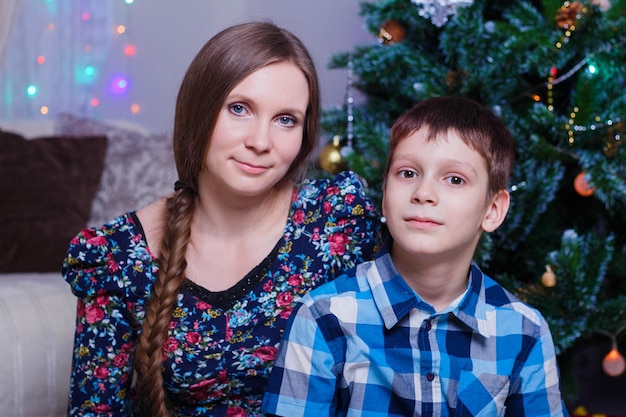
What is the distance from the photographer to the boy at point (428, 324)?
1169 millimetres

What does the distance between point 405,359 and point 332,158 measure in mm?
998

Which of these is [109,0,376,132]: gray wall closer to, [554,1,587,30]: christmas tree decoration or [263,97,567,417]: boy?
[554,1,587,30]: christmas tree decoration

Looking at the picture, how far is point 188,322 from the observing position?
135 centimetres

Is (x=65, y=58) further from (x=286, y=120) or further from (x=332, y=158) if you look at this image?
(x=286, y=120)

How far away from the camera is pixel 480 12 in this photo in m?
1.88

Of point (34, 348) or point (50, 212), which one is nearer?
point (34, 348)

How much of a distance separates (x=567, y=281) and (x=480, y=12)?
69cm

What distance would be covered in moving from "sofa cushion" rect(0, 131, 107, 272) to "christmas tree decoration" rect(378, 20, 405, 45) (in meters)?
1.00

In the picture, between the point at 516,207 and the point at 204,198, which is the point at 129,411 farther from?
the point at 516,207

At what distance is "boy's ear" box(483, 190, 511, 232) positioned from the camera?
48.8 inches

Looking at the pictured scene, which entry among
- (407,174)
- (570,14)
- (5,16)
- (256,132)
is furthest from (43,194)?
(570,14)

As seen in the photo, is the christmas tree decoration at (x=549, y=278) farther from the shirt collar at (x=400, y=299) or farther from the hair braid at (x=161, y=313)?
the hair braid at (x=161, y=313)

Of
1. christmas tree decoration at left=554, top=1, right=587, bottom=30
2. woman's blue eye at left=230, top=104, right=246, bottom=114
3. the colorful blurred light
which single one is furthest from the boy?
the colorful blurred light

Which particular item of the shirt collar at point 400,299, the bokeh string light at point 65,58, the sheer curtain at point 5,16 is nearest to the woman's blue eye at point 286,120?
the shirt collar at point 400,299
